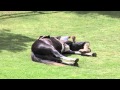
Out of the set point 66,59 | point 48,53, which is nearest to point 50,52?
point 48,53

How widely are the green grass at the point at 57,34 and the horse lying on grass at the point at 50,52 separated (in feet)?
0.63

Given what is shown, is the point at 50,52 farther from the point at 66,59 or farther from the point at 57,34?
the point at 57,34

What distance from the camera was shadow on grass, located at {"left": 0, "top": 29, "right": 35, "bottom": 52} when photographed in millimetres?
8801

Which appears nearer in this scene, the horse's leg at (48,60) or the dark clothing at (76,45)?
the horse's leg at (48,60)

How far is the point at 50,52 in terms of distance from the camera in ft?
24.2

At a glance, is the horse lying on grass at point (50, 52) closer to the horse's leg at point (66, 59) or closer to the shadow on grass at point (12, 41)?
the horse's leg at point (66, 59)

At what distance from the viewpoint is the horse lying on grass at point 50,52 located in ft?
23.1

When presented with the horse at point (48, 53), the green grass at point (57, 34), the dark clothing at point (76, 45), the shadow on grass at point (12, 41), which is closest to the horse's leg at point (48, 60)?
the horse at point (48, 53)

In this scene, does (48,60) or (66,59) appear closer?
(66,59)

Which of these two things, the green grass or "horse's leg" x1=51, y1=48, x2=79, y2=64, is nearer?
the green grass

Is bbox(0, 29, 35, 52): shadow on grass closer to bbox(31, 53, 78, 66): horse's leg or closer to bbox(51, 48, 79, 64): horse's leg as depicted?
bbox(31, 53, 78, 66): horse's leg

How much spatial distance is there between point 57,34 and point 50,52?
12.0ft

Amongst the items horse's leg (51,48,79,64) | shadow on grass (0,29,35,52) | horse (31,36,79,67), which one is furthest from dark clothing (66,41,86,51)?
shadow on grass (0,29,35,52)
